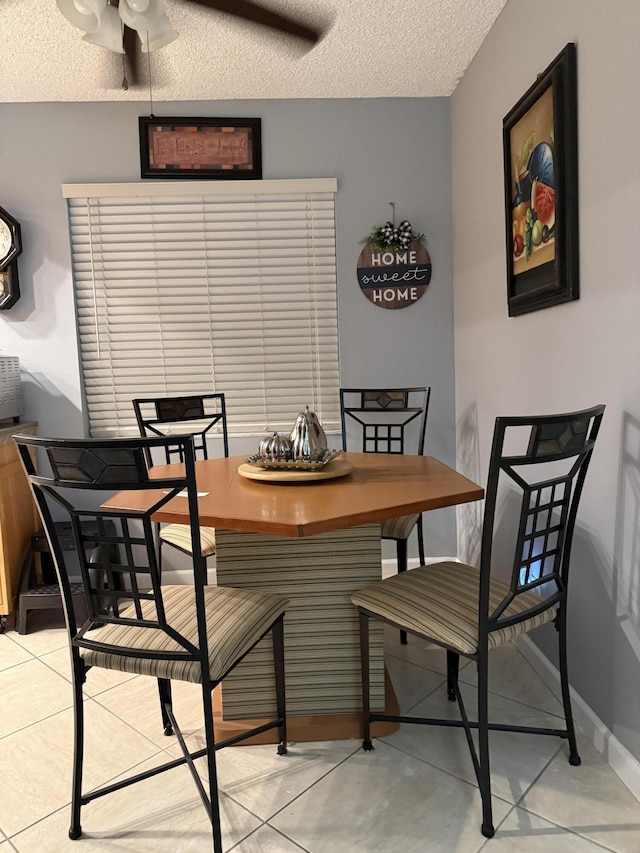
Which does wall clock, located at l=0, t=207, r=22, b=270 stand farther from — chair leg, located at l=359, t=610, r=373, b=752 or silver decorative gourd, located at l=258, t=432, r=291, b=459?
chair leg, located at l=359, t=610, r=373, b=752

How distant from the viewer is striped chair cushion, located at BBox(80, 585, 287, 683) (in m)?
1.50

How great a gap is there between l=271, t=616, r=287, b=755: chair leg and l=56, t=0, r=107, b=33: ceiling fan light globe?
1.88 metres

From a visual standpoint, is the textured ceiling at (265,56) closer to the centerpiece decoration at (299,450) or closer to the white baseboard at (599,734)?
the centerpiece decoration at (299,450)

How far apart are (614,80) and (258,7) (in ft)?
3.82

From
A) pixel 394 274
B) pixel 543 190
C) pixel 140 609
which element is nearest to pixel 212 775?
pixel 140 609

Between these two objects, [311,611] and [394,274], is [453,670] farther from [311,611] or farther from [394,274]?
[394,274]

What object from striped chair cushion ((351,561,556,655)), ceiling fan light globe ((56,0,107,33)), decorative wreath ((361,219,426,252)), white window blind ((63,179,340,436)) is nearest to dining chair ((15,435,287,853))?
striped chair cushion ((351,561,556,655))

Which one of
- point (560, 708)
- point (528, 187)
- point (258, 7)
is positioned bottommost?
point (560, 708)

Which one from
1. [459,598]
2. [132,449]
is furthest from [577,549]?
[132,449]

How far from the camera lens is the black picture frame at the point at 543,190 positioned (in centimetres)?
192

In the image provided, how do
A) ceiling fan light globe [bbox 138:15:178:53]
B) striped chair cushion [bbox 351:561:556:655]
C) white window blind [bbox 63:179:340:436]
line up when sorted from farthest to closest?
1. white window blind [bbox 63:179:340:436]
2. ceiling fan light globe [bbox 138:15:178:53]
3. striped chair cushion [bbox 351:561:556:655]

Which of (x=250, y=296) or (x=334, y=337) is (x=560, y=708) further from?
(x=250, y=296)

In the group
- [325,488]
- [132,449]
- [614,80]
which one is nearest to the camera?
[132,449]

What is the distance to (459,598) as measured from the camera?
174 cm
